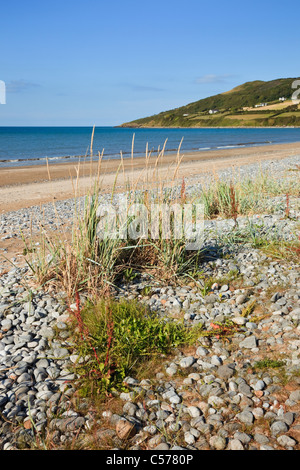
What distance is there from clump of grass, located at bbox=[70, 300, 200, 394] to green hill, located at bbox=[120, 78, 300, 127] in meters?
108

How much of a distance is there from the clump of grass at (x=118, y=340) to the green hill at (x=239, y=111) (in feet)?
354

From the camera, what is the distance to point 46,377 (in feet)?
11.1

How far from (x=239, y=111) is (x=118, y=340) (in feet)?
458

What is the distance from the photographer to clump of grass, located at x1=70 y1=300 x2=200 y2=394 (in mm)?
3252

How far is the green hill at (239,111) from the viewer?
110 metres

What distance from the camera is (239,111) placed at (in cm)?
13162

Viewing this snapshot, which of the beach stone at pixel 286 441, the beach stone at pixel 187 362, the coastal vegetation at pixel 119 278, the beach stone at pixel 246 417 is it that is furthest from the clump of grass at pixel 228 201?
the beach stone at pixel 286 441

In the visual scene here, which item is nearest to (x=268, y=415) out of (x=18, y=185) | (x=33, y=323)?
(x=33, y=323)

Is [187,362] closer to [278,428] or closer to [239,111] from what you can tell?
[278,428]

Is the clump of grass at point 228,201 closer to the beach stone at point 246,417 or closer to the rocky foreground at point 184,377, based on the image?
the rocky foreground at point 184,377

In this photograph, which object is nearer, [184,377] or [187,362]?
[184,377]

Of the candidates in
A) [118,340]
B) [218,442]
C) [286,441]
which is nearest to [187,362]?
[118,340]
